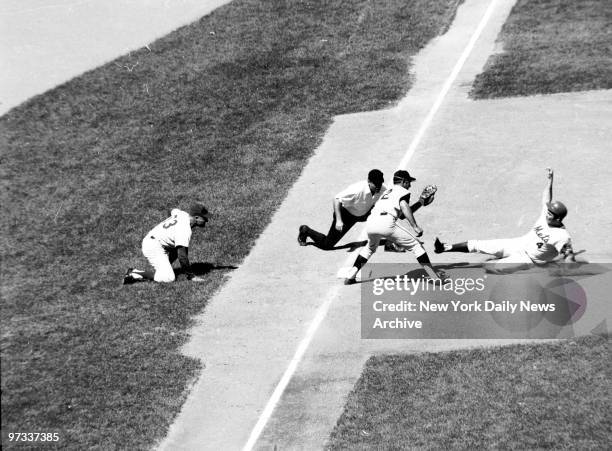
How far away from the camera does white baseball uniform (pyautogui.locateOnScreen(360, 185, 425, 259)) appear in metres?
14.3

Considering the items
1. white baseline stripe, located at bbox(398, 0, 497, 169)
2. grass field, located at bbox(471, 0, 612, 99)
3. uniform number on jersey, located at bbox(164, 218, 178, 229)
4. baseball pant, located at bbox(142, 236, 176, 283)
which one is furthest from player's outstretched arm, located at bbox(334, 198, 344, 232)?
grass field, located at bbox(471, 0, 612, 99)

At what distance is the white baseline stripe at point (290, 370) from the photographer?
12.1 metres

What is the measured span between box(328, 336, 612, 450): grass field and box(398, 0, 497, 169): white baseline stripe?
6712mm

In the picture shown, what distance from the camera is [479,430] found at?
11.6 meters

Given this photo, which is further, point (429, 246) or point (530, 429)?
point (429, 246)

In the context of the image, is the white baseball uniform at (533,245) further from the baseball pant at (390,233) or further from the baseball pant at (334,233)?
the baseball pant at (334,233)

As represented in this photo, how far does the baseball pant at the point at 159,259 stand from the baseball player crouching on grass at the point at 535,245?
4.26m

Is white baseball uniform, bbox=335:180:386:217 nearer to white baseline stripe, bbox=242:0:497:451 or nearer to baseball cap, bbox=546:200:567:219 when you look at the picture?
white baseline stripe, bbox=242:0:497:451

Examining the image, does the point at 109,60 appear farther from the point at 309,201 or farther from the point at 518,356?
the point at 518,356

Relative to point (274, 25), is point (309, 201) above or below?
below

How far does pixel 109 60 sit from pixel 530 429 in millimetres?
16805

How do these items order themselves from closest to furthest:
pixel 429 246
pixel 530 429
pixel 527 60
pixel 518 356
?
pixel 530 429, pixel 518 356, pixel 429 246, pixel 527 60

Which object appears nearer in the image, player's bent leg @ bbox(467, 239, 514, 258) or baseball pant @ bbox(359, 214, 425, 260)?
baseball pant @ bbox(359, 214, 425, 260)

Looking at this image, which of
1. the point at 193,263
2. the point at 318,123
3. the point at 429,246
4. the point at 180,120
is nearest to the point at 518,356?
the point at 429,246
